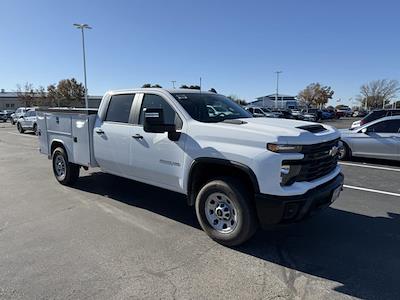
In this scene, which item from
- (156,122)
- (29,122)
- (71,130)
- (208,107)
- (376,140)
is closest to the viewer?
(156,122)

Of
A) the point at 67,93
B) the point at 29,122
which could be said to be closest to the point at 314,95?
the point at 67,93

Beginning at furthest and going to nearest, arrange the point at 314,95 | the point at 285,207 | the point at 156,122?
1. the point at 314,95
2. the point at 156,122
3. the point at 285,207

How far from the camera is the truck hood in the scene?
3.99 m

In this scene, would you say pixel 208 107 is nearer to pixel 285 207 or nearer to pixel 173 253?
pixel 285 207

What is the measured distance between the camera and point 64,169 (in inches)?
292

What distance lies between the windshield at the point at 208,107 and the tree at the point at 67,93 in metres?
69.4

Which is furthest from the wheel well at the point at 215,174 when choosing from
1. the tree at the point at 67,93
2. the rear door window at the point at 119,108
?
the tree at the point at 67,93

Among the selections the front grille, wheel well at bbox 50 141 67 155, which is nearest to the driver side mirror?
the front grille

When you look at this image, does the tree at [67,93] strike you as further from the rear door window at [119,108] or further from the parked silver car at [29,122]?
the rear door window at [119,108]

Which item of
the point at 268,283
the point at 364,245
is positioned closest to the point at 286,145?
the point at 268,283

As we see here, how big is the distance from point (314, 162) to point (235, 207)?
1083 millimetres

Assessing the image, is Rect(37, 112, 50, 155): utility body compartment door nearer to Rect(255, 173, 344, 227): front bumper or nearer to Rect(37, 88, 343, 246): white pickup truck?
Rect(37, 88, 343, 246): white pickup truck

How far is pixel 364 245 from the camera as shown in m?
4.45

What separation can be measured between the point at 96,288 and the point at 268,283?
1700mm
